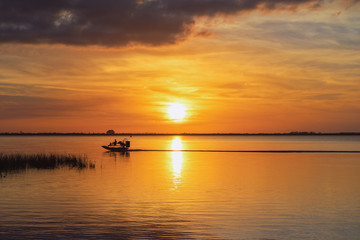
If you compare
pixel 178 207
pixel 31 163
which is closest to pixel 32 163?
pixel 31 163

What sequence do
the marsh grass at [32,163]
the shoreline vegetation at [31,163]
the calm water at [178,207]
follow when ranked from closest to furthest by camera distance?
the calm water at [178,207]
the shoreline vegetation at [31,163]
the marsh grass at [32,163]

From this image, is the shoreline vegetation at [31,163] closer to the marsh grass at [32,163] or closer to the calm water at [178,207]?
the marsh grass at [32,163]

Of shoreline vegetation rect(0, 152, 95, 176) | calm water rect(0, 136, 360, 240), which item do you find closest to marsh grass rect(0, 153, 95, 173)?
shoreline vegetation rect(0, 152, 95, 176)

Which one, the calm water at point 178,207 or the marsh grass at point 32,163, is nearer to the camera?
the calm water at point 178,207

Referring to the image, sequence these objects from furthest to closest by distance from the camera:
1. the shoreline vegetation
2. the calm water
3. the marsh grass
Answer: the marsh grass < the shoreline vegetation < the calm water

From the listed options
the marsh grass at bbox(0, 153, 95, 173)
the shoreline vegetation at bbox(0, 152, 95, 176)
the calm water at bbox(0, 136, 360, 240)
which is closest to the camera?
the calm water at bbox(0, 136, 360, 240)

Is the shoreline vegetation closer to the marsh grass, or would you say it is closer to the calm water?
the marsh grass

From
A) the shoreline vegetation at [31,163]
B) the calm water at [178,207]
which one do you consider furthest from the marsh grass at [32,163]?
the calm water at [178,207]

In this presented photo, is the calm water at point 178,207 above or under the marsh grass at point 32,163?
under

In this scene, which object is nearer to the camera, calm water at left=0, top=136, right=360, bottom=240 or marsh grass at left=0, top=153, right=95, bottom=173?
calm water at left=0, top=136, right=360, bottom=240

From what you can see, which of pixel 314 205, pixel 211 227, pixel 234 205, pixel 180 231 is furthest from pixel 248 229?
pixel 314 205

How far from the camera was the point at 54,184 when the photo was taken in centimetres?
3744

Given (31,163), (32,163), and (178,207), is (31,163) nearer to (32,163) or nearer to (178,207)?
(32,163)

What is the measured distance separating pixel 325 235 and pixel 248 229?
3783 millimetres
